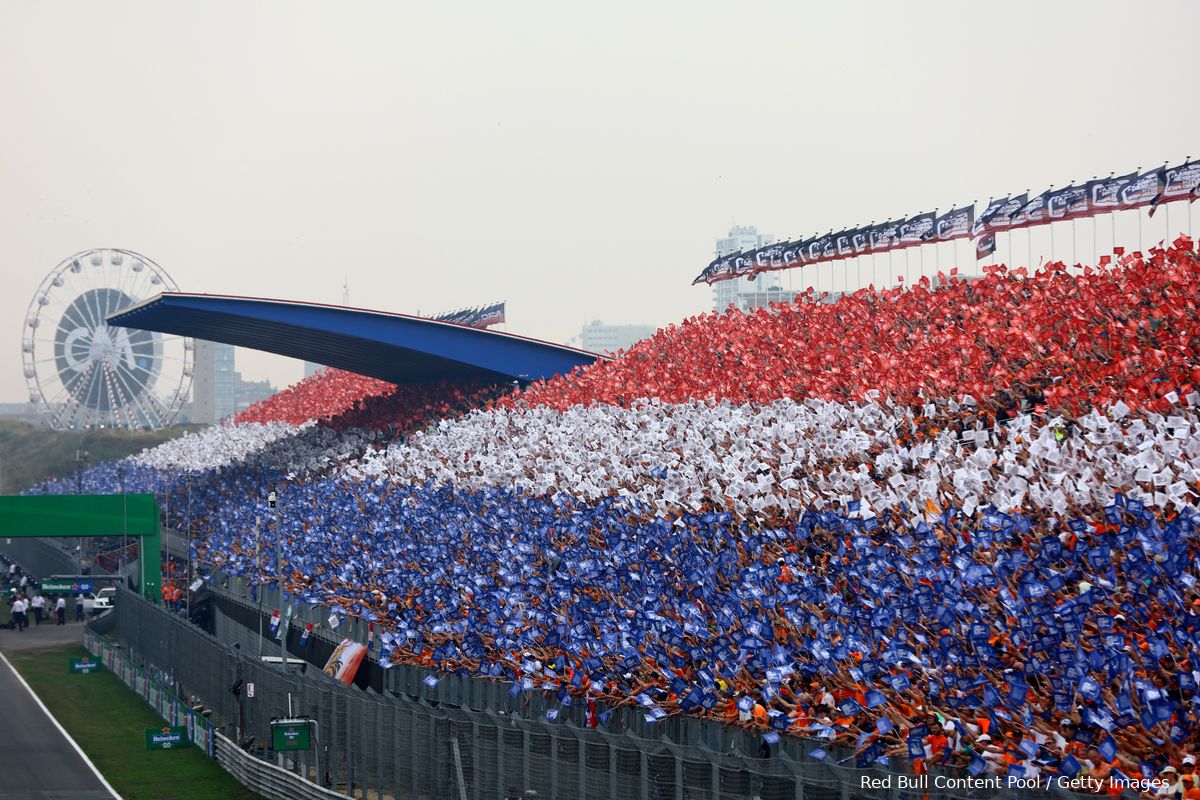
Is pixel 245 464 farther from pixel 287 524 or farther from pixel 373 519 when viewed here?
pixel 373 519

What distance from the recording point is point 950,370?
32.2m

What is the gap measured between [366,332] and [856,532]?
118 feet

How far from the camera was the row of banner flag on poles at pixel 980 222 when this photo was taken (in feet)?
131

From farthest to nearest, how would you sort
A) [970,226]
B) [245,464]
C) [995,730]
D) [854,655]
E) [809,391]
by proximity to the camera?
[245,464] < [970,226] < [809,391] < [854,655] < [995,730]

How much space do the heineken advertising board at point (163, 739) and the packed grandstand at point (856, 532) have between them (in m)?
5.22

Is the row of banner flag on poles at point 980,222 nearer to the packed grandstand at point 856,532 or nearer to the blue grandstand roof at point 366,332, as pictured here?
the packed grandstand at point 856,532

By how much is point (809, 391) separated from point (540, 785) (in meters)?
19.0

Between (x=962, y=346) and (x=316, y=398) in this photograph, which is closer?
(x=962, y=346)

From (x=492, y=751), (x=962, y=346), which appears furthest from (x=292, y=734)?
(x=962, y=346)

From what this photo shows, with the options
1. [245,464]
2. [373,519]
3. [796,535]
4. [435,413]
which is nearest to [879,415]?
[796,535]

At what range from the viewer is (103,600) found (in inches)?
2298

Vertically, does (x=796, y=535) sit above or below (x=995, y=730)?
above

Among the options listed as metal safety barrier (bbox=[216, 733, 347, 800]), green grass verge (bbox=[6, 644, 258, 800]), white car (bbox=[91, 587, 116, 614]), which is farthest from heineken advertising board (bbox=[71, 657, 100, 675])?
metal safety barrier (bbox=[216, 733, 347, 800])

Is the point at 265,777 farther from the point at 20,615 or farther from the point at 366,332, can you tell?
the point at 20,615
